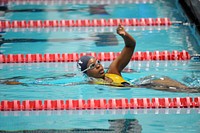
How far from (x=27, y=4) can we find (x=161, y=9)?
2.47 metres

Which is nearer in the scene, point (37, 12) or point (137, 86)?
point (137, 86)

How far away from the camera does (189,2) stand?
37.9 ft

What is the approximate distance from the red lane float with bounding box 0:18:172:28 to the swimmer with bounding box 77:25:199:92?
10.5 feet

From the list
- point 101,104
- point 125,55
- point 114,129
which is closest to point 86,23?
point 125,55

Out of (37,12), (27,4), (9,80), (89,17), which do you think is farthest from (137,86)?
(27,4)

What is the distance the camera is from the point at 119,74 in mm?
7859

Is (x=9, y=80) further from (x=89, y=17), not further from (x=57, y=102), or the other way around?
(x=89, y=17)

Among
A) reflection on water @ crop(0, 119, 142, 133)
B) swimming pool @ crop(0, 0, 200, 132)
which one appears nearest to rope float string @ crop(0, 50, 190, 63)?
swimming pool @ crop(0, 0, 200, 132)

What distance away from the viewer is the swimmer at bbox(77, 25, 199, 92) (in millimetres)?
7672

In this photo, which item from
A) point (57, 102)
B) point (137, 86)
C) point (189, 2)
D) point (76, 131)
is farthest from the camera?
point (189, 2)

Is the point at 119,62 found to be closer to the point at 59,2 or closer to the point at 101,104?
the point at 101,104

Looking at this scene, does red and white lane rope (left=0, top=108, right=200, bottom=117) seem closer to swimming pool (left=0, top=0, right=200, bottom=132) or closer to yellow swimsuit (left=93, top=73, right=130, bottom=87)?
swimming pool (left=0, top=0, right=200, bottom=132)

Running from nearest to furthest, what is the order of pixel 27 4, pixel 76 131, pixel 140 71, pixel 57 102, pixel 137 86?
pixel 76 131 → pixel 57 102 → pixel 137 86 → pixel 140 71 → pixel 27 4

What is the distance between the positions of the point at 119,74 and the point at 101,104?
76 cm
